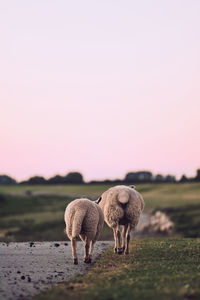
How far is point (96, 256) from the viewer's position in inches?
651

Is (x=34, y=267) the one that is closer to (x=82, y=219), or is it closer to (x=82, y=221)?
(x=82, y=221)

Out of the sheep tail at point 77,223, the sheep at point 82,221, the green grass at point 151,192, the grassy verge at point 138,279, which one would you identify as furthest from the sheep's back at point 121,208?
the green grass at point 151,192

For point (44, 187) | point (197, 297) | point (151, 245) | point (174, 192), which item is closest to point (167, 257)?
point (151, 245)

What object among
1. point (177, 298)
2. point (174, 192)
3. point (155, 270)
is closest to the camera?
point (177, 298)

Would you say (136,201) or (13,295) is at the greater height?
(136,201)

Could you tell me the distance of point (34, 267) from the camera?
14.4m

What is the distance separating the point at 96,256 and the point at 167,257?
9.58 ft

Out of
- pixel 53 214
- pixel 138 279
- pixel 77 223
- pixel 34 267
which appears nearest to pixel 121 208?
pixel 77 223

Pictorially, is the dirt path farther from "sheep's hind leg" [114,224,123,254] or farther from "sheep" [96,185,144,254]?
"sheep" [96,185,144,254]

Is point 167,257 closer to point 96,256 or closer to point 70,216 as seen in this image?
point 96,256

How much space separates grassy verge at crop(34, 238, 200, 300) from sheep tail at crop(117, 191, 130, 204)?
7.12ft

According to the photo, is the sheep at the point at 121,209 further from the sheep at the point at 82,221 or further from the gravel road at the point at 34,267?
the gravel road at the point at 34,267

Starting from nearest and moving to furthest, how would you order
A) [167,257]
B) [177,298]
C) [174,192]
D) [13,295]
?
[177,298] → [13,295] → [167,257] → [174,192]

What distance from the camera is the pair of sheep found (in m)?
14.3
